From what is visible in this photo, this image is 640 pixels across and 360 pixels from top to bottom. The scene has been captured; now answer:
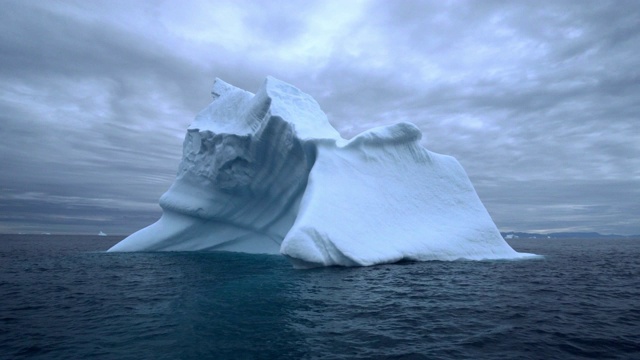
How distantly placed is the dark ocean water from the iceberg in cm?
229

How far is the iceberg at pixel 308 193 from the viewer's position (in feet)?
46.4

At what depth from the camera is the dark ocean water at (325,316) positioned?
552 centimetres

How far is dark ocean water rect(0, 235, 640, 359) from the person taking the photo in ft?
18.1

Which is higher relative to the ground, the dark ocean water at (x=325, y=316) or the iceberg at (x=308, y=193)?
the iceberg at (x=308, y=193)

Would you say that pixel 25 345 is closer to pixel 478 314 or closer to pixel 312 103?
pixel 478 314

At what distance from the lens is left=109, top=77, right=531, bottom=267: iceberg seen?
14.2m

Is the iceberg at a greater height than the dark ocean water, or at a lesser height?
greater

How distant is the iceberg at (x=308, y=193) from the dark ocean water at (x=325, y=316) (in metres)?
2.29

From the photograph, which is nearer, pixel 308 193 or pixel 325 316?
pixel 325 316

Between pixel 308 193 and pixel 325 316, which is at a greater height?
pixel 308 193

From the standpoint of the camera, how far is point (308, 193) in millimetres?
14672

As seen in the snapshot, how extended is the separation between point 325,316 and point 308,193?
7770 mm

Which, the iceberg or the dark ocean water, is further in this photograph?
the iceberg

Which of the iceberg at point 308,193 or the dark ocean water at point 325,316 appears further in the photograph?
the iceberg at point 308,193
